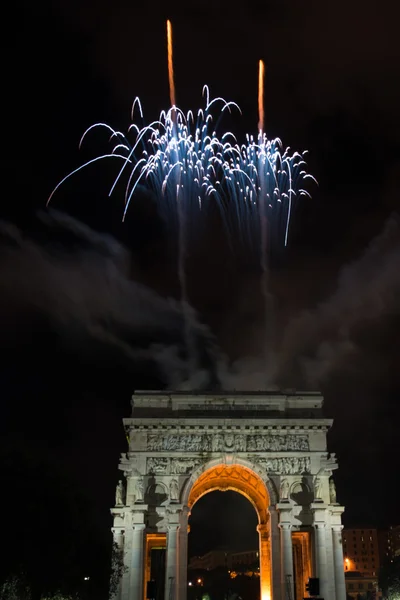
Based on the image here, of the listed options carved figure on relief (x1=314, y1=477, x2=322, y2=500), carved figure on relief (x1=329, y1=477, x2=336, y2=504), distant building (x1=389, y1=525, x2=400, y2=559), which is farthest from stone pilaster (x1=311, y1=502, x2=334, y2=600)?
distant building (x1=389, y1=525, x2=400, y2=559)

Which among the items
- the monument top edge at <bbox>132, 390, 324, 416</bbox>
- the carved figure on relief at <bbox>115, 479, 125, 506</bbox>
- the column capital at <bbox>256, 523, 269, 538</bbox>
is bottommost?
the column capital at <bbox>256, 523, 269, 538</bbox>

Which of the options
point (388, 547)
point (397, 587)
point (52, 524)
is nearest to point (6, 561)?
point (52, 524)

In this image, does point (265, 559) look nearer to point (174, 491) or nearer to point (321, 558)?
point (321, 558)

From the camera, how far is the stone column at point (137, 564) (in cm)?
4697

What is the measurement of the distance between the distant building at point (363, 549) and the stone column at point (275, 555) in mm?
115324

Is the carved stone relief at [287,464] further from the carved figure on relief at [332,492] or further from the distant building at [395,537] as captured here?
the distant building at [395,537]

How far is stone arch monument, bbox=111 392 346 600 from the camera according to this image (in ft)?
158

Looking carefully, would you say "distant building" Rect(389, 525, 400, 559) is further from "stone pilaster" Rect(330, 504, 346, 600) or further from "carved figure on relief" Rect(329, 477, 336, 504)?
"stone pilaster" Rect(330, 504, 346, 600)

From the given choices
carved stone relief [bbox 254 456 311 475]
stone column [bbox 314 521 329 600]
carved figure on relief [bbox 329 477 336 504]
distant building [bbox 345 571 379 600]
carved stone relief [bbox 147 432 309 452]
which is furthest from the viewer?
distant building [bbox 345 571 379 600]

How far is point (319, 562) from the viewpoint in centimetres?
4803

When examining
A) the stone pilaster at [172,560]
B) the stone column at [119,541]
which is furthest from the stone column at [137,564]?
the stone pilaster at [172,560]

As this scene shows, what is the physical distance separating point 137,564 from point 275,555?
1061cm

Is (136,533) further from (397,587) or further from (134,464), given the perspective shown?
(397,587)

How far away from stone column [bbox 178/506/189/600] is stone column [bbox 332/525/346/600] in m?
11.6
